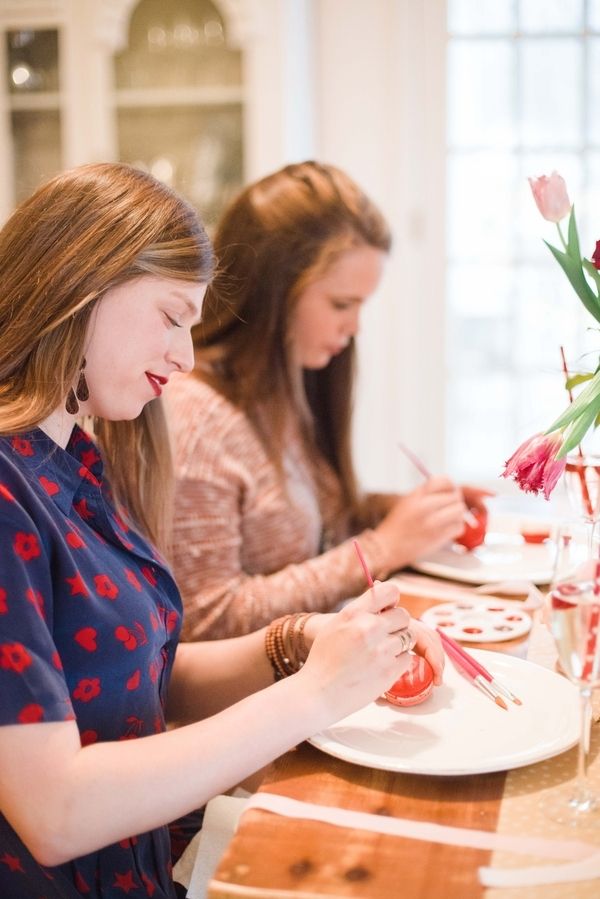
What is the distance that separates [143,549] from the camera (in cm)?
117

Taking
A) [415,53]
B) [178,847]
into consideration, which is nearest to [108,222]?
[178,847]

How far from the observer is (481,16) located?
10.2 feet

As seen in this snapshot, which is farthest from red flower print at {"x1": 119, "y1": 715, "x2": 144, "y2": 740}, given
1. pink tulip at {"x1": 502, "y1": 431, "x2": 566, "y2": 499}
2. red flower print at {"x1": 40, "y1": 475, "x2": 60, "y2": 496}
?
pink tulip at {"x1": 502, "y1": 431, "x2": 566, "y2": 499}

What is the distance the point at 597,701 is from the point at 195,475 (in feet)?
2.40

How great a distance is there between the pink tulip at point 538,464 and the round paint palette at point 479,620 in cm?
28

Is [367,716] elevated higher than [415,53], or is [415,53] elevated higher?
[415,53]

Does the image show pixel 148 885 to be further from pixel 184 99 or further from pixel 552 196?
Result: pixel 184 99

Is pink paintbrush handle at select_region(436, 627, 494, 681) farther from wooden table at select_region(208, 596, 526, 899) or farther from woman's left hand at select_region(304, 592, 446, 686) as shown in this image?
wooden table at select_region(208, 596, 526, 899)

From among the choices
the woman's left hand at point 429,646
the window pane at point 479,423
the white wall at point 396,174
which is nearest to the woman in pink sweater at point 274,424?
the woman's left hand at point 429,646

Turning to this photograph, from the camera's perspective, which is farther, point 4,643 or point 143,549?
point 143,549

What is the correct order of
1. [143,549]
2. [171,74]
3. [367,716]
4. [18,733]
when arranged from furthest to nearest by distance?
[171,74] < [143,549] < [367,716] < [18,733]

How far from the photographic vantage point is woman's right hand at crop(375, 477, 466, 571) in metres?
1.63

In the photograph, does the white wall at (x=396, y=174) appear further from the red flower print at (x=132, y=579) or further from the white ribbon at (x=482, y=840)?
the white ribbon at (x=482, y=840)

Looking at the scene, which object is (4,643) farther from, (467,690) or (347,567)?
(347,567)
